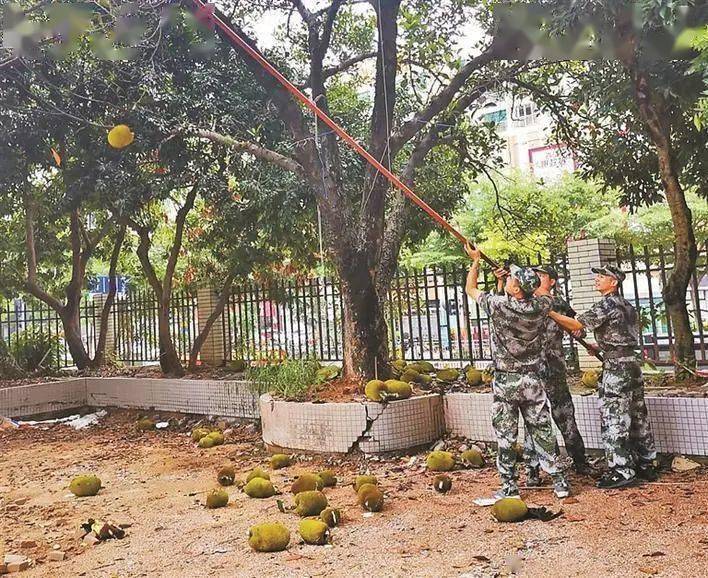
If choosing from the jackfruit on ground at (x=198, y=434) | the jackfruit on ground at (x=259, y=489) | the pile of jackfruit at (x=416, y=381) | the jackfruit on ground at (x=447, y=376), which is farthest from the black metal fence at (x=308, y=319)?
the jackfruit on ground at (x=259, y=489)

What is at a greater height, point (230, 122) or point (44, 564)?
point (230, 122)

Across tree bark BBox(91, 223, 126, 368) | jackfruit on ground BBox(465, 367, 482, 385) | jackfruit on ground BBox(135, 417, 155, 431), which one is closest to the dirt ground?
jackfruit on ground BBox(465, 367, 482, 385)

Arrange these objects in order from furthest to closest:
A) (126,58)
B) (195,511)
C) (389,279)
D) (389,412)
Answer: (126,58) → (389,279) → (389,412) → (195,511)

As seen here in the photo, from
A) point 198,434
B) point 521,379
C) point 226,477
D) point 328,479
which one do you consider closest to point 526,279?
point 521,379

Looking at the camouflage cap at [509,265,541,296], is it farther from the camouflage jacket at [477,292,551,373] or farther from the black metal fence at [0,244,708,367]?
the black metal fence at [0,244,708,367]

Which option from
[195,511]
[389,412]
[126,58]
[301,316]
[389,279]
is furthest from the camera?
[301,316]

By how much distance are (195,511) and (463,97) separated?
18.4 ft

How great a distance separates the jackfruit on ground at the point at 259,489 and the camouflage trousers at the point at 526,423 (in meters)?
1.91

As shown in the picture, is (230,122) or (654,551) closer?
(654,551)

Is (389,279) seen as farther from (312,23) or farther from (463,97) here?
(312,23)

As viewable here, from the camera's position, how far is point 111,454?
25.8ft

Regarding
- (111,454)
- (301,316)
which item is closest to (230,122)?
(301,316)

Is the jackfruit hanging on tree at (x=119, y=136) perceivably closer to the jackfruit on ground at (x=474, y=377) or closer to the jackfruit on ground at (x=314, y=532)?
the jackfruit on ground at (x=474, y=377)

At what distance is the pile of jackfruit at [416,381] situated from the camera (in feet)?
21.8
